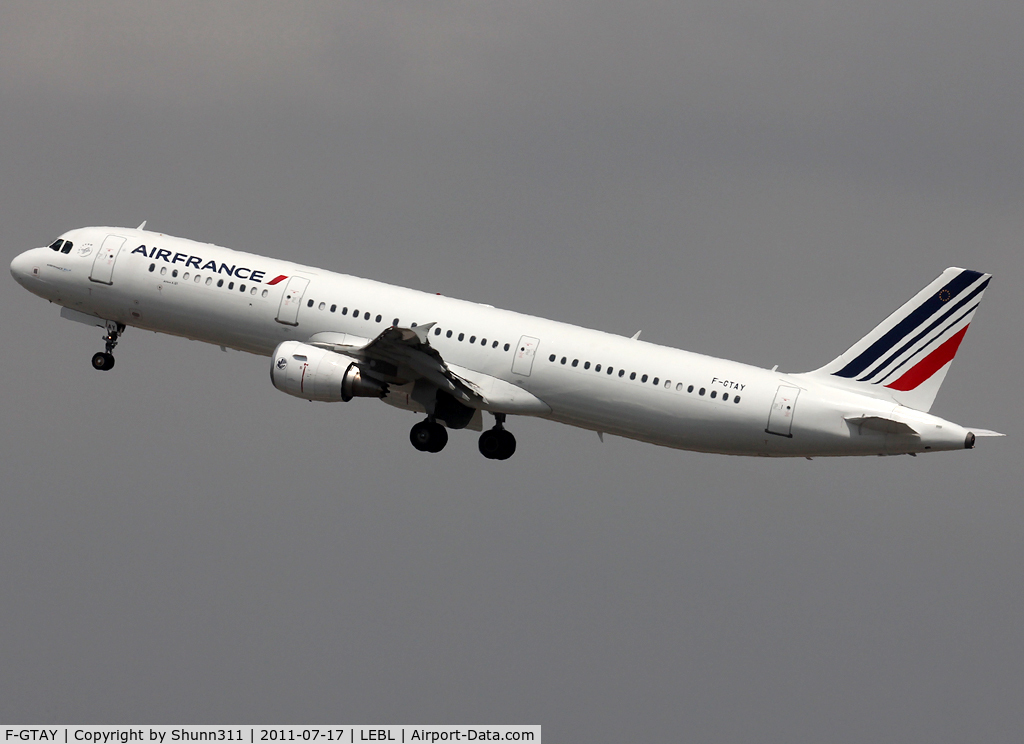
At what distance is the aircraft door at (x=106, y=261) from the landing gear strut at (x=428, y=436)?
13.1m

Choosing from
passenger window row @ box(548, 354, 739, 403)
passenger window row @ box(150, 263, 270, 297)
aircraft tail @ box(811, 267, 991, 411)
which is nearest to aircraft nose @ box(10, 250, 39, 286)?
passenger window row @ box(150, 263, 270, 297)

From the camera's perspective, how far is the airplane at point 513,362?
56.7 metres

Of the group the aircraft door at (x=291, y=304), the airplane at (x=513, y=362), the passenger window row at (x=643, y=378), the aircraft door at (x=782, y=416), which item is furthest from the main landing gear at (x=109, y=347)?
the aircraft door at (x=782, y=416)

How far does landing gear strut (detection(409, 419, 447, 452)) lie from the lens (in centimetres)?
6153

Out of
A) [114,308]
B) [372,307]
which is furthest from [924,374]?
[114,308]

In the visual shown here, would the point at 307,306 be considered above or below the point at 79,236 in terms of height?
below

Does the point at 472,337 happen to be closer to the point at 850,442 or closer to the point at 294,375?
the point at 294,375

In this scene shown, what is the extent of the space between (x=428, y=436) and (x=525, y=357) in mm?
5160

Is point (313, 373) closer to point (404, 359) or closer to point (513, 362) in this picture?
point (404, 359)

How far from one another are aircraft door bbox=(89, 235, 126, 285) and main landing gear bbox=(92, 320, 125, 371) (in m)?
2.18

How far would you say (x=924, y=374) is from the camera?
57.0 metres

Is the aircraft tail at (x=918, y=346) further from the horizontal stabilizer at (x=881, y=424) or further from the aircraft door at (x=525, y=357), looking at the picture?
the aircraft door at (x=525, y=357)

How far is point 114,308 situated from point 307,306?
8.42 m

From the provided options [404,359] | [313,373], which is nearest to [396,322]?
[404,359]
